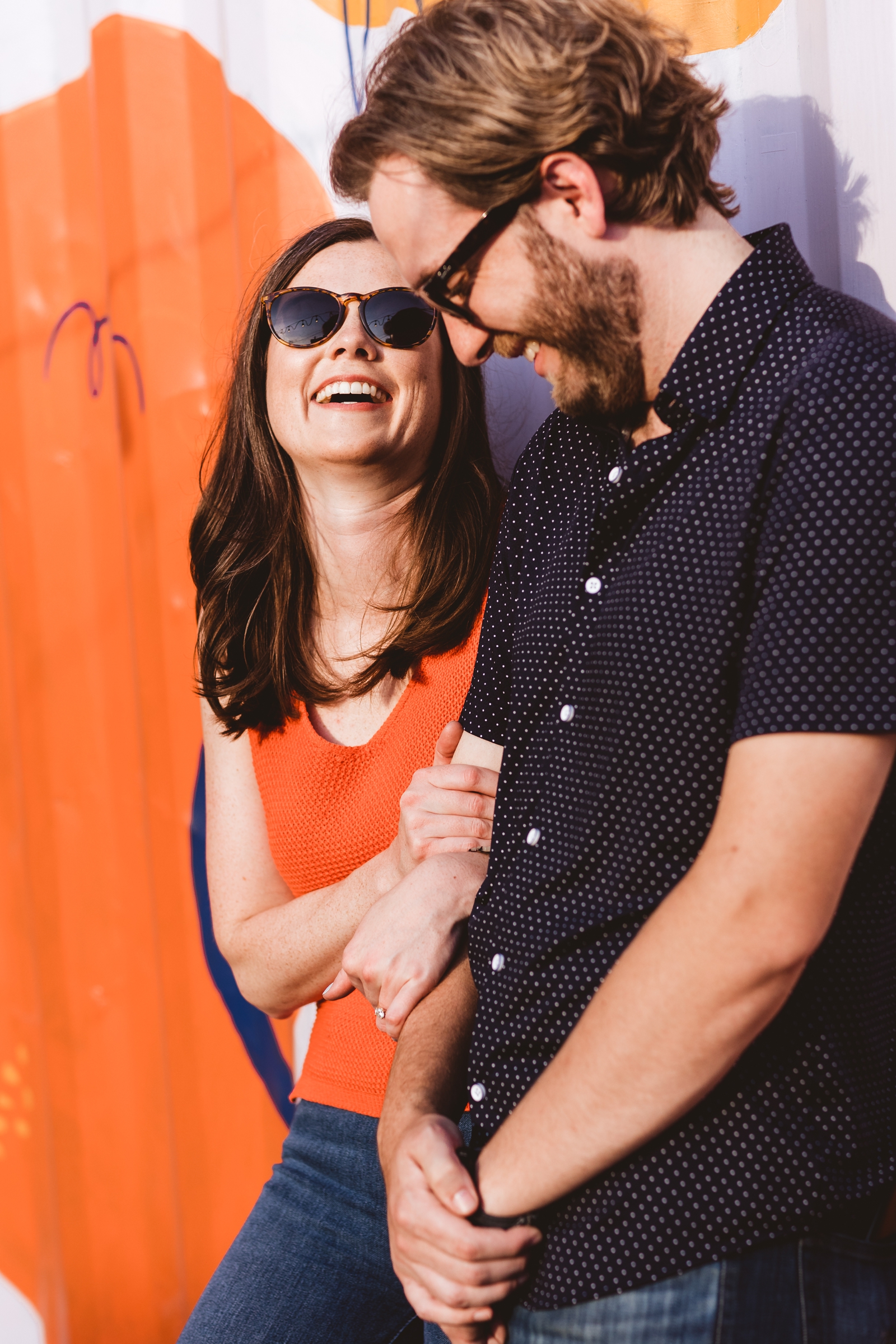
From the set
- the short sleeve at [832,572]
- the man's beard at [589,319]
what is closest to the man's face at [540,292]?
the man's beard at [589,319]

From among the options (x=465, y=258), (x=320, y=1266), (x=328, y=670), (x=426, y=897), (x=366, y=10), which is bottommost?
(x=320, y=1266)

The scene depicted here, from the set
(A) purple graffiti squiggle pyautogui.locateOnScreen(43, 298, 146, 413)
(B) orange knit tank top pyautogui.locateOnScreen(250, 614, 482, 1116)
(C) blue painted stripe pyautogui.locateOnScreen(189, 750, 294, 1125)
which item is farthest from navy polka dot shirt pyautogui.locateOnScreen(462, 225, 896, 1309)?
(A) purple graffiti squiggle pyautogui.locateOnScreen(43, 298, 146, 413)

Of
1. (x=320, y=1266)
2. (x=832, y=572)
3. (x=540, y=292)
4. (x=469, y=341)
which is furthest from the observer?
(x=320, y=1266)

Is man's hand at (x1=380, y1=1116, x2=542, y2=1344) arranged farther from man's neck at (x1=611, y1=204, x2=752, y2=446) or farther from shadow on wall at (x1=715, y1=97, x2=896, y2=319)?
shadow on wall at (x1=715, y1=97, x2=896, y2=319)

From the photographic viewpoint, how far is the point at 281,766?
1.78m

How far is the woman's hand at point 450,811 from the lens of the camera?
1.39 meters

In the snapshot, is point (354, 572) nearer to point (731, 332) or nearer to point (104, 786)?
point (104, 786)

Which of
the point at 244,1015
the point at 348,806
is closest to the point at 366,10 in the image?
the point at 348,806

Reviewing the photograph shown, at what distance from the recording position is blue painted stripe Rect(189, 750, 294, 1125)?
217 cm

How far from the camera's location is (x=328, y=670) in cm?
184

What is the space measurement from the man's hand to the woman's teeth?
3.77 ft

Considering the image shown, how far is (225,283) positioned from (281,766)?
1.03 m

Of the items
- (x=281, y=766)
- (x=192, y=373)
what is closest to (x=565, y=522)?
(x=281, y=766)

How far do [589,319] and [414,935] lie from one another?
780mm
